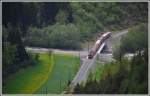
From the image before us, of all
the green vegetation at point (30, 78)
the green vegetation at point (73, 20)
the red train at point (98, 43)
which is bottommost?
the green vegetation at point (30, 78)

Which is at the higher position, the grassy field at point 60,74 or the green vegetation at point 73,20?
the green vegetation at point 73,20

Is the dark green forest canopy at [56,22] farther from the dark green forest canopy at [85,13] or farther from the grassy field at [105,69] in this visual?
the grassy field at [105,69]

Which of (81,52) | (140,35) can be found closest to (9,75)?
(81,52)

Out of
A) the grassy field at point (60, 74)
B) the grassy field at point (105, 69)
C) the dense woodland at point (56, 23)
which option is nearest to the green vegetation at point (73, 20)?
the dense woodland at point (56, 23)

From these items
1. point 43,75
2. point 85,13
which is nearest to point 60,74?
point 43,75

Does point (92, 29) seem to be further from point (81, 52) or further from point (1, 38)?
point (1, 38)

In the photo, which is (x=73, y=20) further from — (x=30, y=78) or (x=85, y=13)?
(x=30, y=78)
